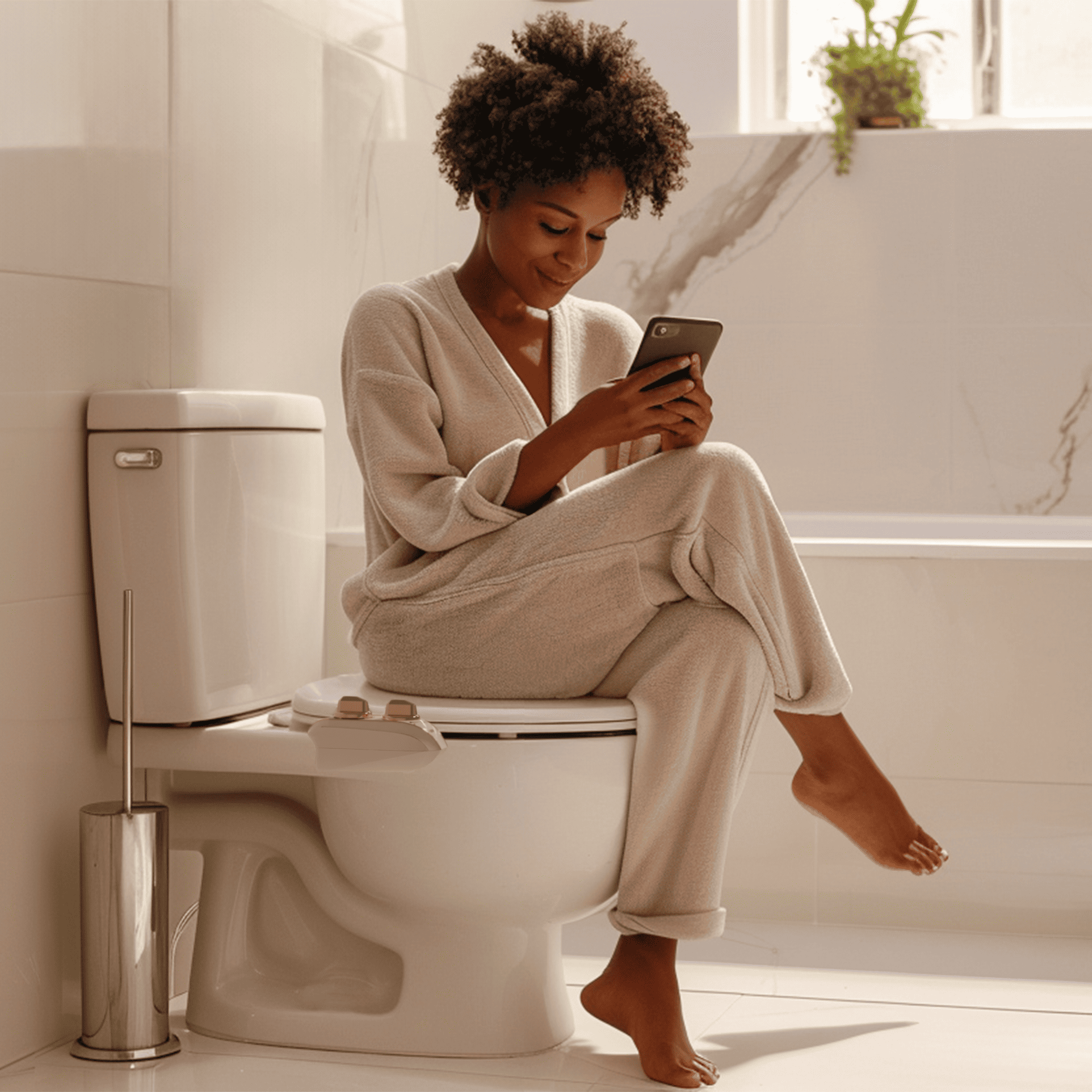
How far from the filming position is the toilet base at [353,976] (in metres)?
1.52

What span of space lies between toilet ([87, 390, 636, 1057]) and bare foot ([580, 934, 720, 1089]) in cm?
6

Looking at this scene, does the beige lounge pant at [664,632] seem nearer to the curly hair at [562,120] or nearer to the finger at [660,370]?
the finger at [660,370]

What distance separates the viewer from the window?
9.57ft

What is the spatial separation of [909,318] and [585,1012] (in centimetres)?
156

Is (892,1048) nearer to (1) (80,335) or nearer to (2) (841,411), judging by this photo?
(1) (80,335)

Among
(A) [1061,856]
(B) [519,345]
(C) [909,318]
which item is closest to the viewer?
(B) [519,345]

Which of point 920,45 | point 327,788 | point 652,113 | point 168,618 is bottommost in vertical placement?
point 327,788

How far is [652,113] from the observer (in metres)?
1.55

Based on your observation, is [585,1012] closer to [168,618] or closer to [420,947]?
[420,947]

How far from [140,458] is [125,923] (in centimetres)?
45

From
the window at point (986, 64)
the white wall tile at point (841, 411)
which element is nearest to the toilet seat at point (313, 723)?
the white wall tile at point (841, 411)

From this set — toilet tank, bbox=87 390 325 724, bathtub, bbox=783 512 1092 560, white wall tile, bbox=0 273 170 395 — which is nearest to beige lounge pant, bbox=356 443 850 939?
toilet tank, bbox=87 390 325 724

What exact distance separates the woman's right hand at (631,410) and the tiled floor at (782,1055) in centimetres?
60

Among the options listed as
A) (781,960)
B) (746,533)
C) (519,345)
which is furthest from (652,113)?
(781,960)
